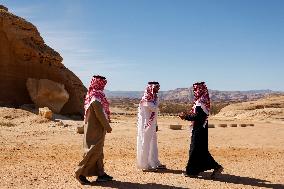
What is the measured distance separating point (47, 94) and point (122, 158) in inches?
578

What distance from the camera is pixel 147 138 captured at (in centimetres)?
1001

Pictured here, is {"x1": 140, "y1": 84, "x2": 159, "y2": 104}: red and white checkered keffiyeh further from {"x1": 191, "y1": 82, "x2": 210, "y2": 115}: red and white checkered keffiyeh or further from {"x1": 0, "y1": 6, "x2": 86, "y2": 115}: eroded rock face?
{"x1": 0, "y1": 6, "x2": 86, "y2": 115}: eroded rock face

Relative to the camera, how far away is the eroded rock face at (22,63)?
1019 inches

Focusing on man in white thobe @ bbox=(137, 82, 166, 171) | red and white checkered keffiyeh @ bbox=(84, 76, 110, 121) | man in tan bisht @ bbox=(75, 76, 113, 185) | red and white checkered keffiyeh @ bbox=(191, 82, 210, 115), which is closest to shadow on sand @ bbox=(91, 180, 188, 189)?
man in tan bisht @ bbox=(75, 76, 113, 185)

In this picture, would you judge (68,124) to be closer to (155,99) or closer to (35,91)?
(35,91)

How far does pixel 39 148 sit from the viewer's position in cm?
1384

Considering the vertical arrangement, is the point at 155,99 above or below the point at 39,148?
above

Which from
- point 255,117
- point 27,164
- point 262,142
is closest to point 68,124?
point 262,142

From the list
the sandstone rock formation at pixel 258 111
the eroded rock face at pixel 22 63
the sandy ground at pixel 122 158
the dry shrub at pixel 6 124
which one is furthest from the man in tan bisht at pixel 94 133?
the sandstone rock formation at pixel 258 111

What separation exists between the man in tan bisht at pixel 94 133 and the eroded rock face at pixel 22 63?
1778 centimetres

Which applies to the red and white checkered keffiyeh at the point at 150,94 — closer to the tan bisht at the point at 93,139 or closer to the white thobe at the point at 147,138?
the white thobe at the point at 147,138

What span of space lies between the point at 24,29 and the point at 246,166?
66.1 ft

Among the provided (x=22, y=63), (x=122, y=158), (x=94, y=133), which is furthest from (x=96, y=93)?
(x=22, y=63)

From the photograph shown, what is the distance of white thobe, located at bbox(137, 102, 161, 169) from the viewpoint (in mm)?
9867
